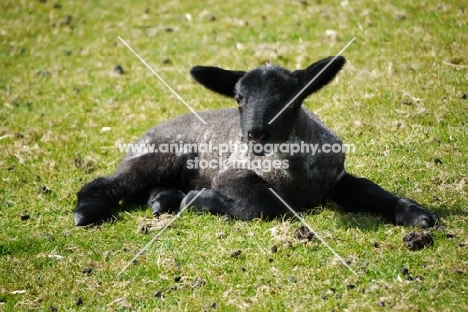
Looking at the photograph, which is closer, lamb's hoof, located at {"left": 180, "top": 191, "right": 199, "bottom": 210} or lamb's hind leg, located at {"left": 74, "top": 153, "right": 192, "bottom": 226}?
lamb's hoof, located at {"left": 180, "top": 191, "right": 199, "bottom": 210}

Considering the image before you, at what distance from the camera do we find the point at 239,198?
7703mm

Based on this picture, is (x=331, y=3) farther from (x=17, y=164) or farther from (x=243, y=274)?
(x=243, y=274)

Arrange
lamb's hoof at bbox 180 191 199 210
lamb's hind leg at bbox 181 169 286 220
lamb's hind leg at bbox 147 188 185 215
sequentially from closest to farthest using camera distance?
lamb's hind leg at bbox 181 169 286 220, lamb's hoof at bbox 180 191 199 210, lamb's hind leg at bbox 147 188 185 215

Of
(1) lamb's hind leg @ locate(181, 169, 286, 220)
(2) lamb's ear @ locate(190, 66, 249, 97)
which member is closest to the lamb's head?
(2) lamb's ear @ locate(190, 66, 249, 97)

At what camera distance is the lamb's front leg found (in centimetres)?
686

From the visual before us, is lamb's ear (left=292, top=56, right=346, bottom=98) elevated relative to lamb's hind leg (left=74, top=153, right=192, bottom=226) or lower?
elevated

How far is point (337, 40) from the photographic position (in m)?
14.3

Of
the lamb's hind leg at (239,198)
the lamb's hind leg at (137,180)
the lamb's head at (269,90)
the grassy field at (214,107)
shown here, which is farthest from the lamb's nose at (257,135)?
the lamb's hind leg at (137,180)

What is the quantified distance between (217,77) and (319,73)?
1246mm

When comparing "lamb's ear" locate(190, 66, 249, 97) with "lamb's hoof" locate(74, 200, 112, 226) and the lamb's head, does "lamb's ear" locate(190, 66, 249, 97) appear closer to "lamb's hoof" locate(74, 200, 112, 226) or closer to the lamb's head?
the lamb's head

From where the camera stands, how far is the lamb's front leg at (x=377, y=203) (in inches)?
270

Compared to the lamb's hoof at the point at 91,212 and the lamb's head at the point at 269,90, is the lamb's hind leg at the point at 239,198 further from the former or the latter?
the lamb's hoof at the point at 91,212

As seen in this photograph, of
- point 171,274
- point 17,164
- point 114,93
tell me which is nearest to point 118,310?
point 171,274

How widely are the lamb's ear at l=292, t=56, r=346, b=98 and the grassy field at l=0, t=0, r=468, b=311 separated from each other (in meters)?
1.49
